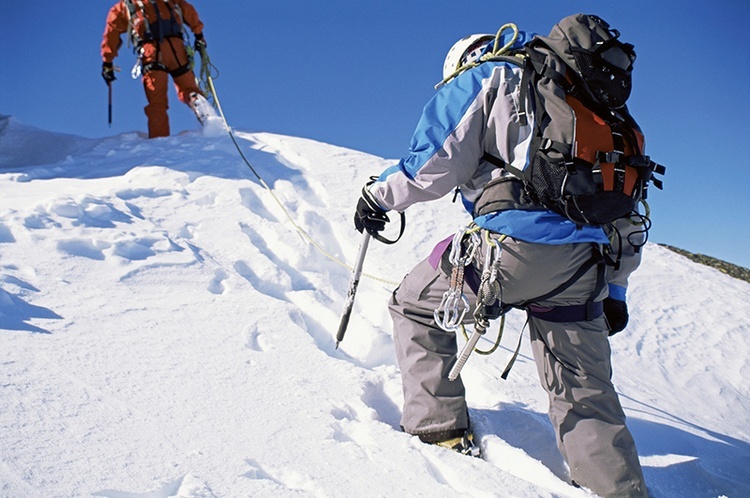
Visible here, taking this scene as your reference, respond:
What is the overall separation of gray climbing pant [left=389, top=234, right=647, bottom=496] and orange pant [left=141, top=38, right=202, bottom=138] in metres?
5.90

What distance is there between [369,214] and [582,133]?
1.02 metres

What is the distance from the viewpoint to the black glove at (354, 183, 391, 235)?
261 cm

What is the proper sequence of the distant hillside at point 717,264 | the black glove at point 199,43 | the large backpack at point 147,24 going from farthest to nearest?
the distant hillside at point 717,264
the black glove at point 199,43
the large backpack at point 147,24

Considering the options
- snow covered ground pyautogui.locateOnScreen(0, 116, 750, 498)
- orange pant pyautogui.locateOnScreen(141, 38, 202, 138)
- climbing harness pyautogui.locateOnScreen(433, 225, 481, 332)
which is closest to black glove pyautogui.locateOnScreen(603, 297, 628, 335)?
snow covered ground pyautogui.locateOnScreen(0, 116, 750, 498)

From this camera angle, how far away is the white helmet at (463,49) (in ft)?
8.40

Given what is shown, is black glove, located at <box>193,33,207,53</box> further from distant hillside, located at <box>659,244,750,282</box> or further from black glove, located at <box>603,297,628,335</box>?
distant hillside, located at <box>659,244,750,282</box>

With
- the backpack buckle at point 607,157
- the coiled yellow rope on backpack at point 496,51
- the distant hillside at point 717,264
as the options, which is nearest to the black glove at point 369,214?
the coiled yellow rope on backpack at point 496,51

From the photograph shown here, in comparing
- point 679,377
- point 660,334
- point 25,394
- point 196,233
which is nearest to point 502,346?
point 679,377

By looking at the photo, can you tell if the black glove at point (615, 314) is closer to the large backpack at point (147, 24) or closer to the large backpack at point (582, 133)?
the large backpack at point (582, 133)

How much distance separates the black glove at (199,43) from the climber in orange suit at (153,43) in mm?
344

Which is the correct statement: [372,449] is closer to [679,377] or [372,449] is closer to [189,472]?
[189,472]

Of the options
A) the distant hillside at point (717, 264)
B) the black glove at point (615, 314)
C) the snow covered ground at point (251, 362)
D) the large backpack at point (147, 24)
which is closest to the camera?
the snow covered ground at point (251, 362)

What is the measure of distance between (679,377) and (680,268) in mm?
2600

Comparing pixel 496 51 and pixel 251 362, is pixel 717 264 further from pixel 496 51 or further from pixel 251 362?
pixel 251 362
